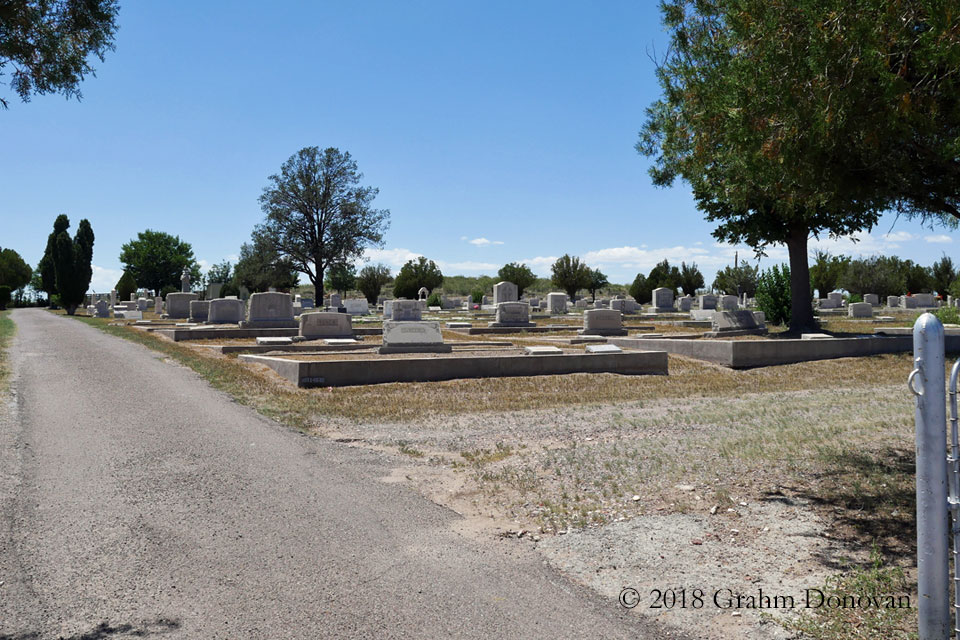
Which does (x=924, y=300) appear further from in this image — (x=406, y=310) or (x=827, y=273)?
(x=406, y=310)

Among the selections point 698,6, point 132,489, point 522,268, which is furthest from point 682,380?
point 522,268

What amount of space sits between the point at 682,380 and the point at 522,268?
57.3 meters

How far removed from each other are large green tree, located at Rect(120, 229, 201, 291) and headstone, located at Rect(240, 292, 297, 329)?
69498 mm

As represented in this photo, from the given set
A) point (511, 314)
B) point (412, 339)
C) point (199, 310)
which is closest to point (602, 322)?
point (511, 314)

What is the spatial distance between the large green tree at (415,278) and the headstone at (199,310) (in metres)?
34.9

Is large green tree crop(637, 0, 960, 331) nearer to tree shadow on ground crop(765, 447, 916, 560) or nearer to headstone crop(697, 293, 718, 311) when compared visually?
tree shadow on ground crop(765, 447, 916, 560)

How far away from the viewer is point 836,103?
4777mm

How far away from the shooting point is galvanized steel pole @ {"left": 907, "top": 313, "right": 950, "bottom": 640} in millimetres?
2805

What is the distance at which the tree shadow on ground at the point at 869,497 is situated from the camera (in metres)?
4.35

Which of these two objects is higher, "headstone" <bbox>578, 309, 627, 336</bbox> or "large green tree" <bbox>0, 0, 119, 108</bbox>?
"large green tree" <bbox>0, 0, 119, 108</bbox>

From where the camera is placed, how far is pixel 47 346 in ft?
62.0

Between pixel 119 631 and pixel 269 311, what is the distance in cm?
2423

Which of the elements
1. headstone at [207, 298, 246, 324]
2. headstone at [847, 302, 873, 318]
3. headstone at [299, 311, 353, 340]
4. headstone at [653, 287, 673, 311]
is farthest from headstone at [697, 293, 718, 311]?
headstone at [207, 298, 246, 324]

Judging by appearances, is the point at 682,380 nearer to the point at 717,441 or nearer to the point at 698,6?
the point at 717,441
